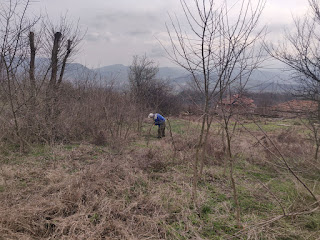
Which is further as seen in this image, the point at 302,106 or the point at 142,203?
the point at 302,106

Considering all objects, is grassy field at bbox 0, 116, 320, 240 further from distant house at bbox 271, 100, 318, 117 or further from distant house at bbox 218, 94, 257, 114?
distant house at bbox 271, 100, 318, 117

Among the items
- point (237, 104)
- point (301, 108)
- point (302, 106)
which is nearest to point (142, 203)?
point (237, 104)

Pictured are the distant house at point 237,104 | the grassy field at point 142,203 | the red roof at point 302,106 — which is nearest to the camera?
the grassy field at point 142,203

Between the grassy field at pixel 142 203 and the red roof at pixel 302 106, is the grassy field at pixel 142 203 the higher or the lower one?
the lower one

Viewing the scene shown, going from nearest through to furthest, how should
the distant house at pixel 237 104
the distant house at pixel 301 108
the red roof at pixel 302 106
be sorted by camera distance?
the distant house at pixel 237 104, the distant house at pixel 301 108, the red roof at pixel 302 106

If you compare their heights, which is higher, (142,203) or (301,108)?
(301,108)

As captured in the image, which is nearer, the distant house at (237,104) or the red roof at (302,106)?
the distant house at (237,104)

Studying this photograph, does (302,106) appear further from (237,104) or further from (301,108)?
(237,104)

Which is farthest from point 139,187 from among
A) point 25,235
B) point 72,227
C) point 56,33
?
point 56,33

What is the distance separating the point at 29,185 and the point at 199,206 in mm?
3087

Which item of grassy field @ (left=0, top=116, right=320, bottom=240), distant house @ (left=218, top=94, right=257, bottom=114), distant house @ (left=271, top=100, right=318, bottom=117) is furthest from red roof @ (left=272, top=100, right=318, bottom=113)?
distant house @ (left=218, top=94, right=257, bottom=114)

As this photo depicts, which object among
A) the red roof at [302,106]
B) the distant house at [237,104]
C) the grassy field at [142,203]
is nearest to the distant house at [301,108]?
the red roof at [302,106]

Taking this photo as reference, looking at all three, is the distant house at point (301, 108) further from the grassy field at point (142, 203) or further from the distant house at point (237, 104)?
the distant house at point (237, 104)

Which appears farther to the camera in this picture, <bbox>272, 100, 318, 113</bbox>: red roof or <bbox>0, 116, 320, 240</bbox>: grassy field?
<bbox>272, 100, 318, 113</bbox>: red roof
